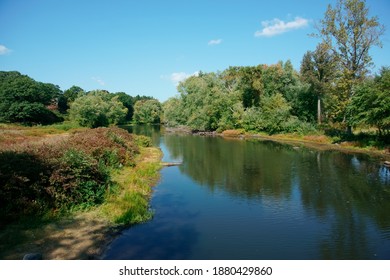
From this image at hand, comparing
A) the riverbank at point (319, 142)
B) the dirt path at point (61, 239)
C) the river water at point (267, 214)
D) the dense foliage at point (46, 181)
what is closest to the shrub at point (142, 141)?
the river water at point (267, 214)

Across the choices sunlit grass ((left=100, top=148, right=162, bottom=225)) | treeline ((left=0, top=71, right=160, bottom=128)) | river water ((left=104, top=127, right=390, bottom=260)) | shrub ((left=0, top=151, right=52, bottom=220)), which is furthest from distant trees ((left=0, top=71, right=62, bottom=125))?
shrub ((left=0, top=151, right=52, bottom=220))

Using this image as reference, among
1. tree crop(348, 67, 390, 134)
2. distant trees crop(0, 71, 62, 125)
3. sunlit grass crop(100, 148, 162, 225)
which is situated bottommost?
sunlit grass crop(100, 148, 162, 225)

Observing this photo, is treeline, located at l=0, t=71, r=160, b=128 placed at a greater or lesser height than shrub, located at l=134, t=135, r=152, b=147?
greater

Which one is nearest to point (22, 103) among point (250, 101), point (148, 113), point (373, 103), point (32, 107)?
point (32, 107)

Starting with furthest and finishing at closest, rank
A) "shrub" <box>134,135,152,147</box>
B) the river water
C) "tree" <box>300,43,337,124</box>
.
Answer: "tree" <box>300,43,337,124</box>
"shrub" <box>134,135,152,147</box>
the river water

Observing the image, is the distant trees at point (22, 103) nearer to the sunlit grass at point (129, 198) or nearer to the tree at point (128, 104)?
the sunlit grass at point (129, 198)

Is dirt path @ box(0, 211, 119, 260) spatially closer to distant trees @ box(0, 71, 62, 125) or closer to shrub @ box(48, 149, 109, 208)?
shrub @ box(48, 149, 109, 208)

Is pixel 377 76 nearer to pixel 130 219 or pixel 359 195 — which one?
pixel 359 195

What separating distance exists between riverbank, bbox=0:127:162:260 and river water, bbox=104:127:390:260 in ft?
2.38

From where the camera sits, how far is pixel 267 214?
54.0 ft

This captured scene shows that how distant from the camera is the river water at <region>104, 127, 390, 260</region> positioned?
12.2 meters

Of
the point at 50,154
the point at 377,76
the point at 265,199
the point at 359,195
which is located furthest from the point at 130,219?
the point at 377,76

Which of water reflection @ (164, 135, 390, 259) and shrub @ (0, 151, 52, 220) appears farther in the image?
water reflection @ (164, 135, 390, 259)
